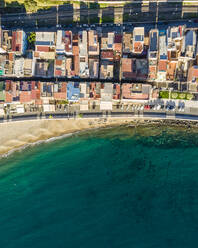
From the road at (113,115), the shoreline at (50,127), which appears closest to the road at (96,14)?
the road at (113,115)

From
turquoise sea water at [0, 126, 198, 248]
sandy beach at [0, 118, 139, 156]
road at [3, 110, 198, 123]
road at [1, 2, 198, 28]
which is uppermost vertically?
road at [1, 2, 198, 28]

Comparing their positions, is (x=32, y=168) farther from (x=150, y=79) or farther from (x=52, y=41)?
(x=150, y=79)

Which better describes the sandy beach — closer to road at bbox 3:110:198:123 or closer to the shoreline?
the shoreline

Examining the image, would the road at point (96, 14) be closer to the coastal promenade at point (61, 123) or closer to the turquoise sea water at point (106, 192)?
the coastal promenade at point (61, 123)

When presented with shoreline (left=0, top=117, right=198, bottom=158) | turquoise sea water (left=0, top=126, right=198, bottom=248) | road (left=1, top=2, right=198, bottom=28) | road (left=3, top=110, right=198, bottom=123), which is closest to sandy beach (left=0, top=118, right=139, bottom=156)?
shoreline (left=0, top=117, right=198, bottom=158)

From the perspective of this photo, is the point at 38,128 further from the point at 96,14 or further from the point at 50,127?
the point at 96,14

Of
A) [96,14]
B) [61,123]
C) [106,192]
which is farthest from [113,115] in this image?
[96,14]
